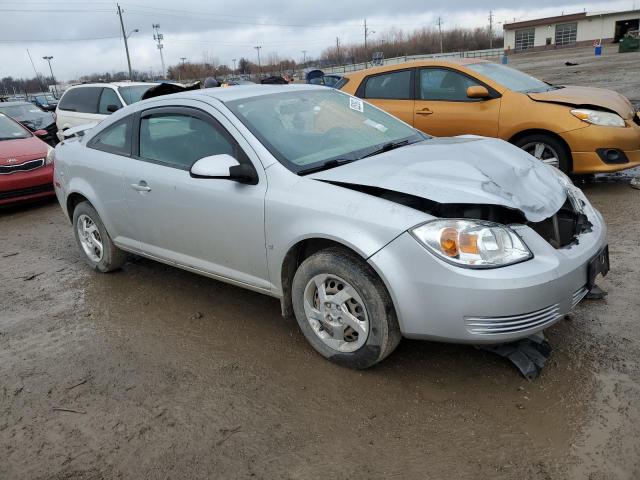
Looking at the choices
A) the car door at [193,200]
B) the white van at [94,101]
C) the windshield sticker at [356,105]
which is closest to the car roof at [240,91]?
→ the car door at [193,200]

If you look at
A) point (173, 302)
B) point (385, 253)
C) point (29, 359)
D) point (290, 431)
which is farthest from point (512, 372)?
point (29, 359)

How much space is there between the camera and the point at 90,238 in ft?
16.1

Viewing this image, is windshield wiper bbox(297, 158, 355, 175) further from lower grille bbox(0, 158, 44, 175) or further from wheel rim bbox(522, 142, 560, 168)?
lower grille bbox(0, 158, 44, 175)

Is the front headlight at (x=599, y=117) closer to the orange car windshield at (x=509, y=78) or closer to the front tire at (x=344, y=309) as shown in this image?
the orange car windshield at (x=509, y=78)

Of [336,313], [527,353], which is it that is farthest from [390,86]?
[527,353]

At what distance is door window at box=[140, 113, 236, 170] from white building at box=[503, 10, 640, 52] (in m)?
70.0

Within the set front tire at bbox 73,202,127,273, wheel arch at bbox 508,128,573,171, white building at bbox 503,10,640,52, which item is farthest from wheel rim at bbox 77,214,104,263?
white building at bbox 503,10,640,52

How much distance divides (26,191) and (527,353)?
7.35 m

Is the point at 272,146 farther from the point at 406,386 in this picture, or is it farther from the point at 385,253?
the point at 406,386

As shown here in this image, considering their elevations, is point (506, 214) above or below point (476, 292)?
→ above

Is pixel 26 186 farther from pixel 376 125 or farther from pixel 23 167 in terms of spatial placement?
pixel 376 125

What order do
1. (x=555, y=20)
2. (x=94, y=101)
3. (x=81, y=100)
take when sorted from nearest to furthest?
(x=94, y=101)
(x=81, y=100)
(x=555, y=20)

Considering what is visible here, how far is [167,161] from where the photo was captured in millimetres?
3865

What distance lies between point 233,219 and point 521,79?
5163 millimetres
